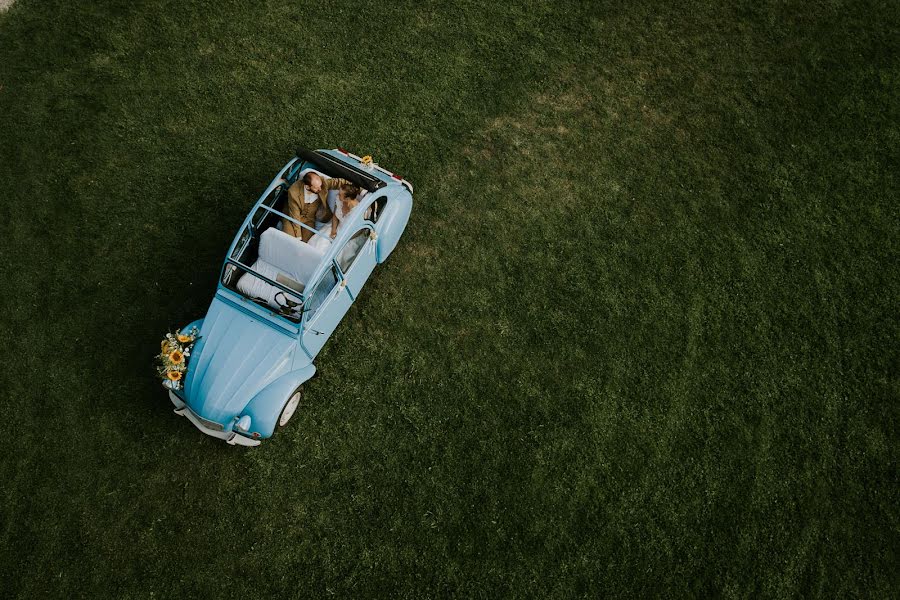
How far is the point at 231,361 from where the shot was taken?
21.7 feet

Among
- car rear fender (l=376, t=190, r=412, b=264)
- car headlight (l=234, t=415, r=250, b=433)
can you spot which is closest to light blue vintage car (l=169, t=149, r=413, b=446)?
car headlight (l=234, t=415, r=250, b=433)

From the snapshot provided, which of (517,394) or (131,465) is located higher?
(517,394)

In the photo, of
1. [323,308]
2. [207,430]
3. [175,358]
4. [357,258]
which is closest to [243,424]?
[207,430]

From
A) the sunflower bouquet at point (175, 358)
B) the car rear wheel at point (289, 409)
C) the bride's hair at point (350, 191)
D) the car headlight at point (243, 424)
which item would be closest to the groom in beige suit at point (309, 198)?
the bride's hair at point (350, 191)

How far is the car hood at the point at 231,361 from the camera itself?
21.4ft

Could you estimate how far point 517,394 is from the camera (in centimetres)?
761

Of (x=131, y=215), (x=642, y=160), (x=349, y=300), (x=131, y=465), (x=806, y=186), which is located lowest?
(x=131, y=465)

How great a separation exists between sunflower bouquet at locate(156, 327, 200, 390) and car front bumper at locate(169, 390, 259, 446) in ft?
0.78

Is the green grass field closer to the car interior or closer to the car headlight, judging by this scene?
the car headlight

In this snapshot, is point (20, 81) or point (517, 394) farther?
point (20, 81)

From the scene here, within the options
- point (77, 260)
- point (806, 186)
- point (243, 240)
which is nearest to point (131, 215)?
point (77, 260)

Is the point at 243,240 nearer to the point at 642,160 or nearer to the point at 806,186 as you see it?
the point at 642,160

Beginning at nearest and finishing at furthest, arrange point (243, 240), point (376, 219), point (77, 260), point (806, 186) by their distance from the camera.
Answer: point (243, 240) → point (376, 219) → point (77, 260) → point (806, 186)

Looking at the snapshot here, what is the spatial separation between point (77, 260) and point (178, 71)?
12.5ft
